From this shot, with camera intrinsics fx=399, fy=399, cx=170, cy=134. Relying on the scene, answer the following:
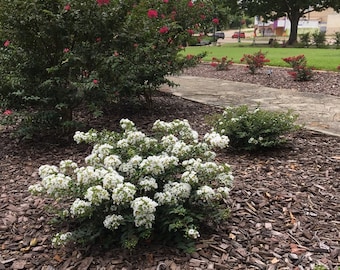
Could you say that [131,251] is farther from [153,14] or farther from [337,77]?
[337,77]

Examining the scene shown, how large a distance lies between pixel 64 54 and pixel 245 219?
2838 mm

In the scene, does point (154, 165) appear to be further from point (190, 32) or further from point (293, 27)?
point (293, 27)

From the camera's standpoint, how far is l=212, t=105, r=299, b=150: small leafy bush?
393 cm

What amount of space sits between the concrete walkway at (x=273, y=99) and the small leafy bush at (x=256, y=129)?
89 cm

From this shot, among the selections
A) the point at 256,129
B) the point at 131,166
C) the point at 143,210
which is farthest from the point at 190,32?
the point at 143,210

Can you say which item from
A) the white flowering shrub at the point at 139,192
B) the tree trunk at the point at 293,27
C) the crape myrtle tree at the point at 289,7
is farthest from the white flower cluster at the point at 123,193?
the tree trunk at the point at 293,27

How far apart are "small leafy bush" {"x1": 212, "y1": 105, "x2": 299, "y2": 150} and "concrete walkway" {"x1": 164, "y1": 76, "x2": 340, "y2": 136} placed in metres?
0.89

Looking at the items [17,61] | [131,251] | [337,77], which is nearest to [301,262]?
Answer: [131,251]

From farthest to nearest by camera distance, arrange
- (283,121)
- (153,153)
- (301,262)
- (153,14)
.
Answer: (153,14)
(283,121)
(153,153)
(301,262)

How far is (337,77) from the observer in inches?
348

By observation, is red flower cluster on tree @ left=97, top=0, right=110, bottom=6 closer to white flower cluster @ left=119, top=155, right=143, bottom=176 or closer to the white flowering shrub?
the white flowering shrub

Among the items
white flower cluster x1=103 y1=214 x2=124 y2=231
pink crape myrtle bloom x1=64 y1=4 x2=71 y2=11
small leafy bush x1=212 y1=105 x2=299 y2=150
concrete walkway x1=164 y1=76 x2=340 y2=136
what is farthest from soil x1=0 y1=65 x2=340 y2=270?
pink crape myrtle bloom x1=64 y1=4 x2=71 y2=11

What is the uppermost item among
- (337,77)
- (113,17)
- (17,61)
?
(113,17)

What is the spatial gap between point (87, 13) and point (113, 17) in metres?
0.30
